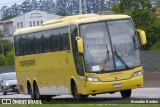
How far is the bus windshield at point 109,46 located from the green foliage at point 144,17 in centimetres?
3585

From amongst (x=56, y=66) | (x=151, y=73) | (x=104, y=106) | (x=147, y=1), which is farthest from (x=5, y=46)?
(x=104, y=106)

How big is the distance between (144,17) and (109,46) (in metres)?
38.2

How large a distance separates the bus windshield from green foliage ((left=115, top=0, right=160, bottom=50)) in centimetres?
3585

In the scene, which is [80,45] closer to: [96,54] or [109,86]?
[96,54]

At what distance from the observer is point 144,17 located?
60.3 meters

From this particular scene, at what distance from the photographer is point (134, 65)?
22.7m

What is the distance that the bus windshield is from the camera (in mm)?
22516

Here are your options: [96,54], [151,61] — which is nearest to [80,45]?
[96,54]

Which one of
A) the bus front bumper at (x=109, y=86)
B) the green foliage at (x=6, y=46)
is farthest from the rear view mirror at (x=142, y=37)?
the green foliage at (x=6, y=46)

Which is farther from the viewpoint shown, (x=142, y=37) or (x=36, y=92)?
(x=36, y=92)

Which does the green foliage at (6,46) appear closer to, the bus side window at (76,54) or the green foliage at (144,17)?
the green foliage at (144,17)

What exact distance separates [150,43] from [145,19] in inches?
96.0

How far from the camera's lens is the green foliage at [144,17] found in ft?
195

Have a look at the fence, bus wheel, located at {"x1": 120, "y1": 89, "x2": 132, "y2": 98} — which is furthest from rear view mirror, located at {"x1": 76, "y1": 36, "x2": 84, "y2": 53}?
the fence
